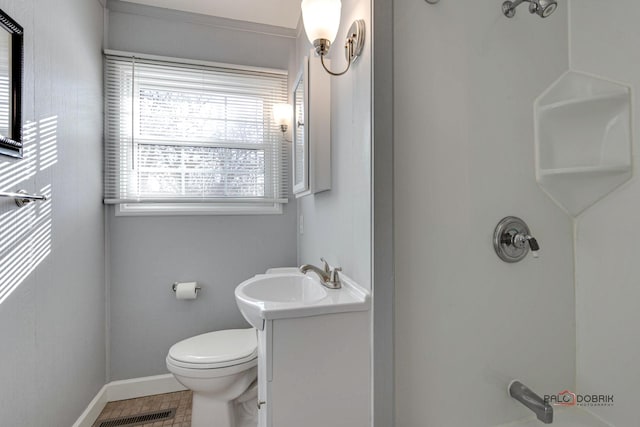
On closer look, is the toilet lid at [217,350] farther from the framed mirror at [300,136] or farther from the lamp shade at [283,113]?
the lamp shade at [283,113]

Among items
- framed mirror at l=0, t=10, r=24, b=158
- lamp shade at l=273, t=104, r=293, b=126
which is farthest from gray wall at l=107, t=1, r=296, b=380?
framed mirror at l=0, t=10, r=24, b=158

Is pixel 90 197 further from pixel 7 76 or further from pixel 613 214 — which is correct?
pixel 613 214

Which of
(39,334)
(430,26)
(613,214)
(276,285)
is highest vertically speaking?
(430,26)

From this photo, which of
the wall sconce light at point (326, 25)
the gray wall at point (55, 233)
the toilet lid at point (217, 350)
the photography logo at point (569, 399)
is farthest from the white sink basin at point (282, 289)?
the photography logo at point (569, 399)

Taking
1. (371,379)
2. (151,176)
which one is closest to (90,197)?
(151,176)

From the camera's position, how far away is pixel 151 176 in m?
1.93

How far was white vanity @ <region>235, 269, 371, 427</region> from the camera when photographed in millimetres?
1008

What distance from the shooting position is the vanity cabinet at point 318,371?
101 centimetres

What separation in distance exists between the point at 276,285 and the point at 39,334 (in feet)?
3.28

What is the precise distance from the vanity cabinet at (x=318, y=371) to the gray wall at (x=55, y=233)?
95 centimetres

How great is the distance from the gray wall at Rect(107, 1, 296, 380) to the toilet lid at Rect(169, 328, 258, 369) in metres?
0.37

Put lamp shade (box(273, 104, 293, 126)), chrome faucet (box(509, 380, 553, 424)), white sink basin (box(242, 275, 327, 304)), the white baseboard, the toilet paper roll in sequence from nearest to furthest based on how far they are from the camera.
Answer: chrome faucet (box(509, 380, 553, 424)) → white sink basin (box(242, 275, 327, 304)) → the white baseboard → the toilet paper roll → lamp shade (box(273, 104, 293, 126))

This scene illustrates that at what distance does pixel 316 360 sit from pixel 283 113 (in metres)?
1.63

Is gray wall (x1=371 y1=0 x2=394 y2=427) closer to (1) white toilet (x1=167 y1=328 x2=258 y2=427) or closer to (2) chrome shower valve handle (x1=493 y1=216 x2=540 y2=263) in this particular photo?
(2) chrome shower valve handle (x1=493 y1=216 x2=540 y2=263)
